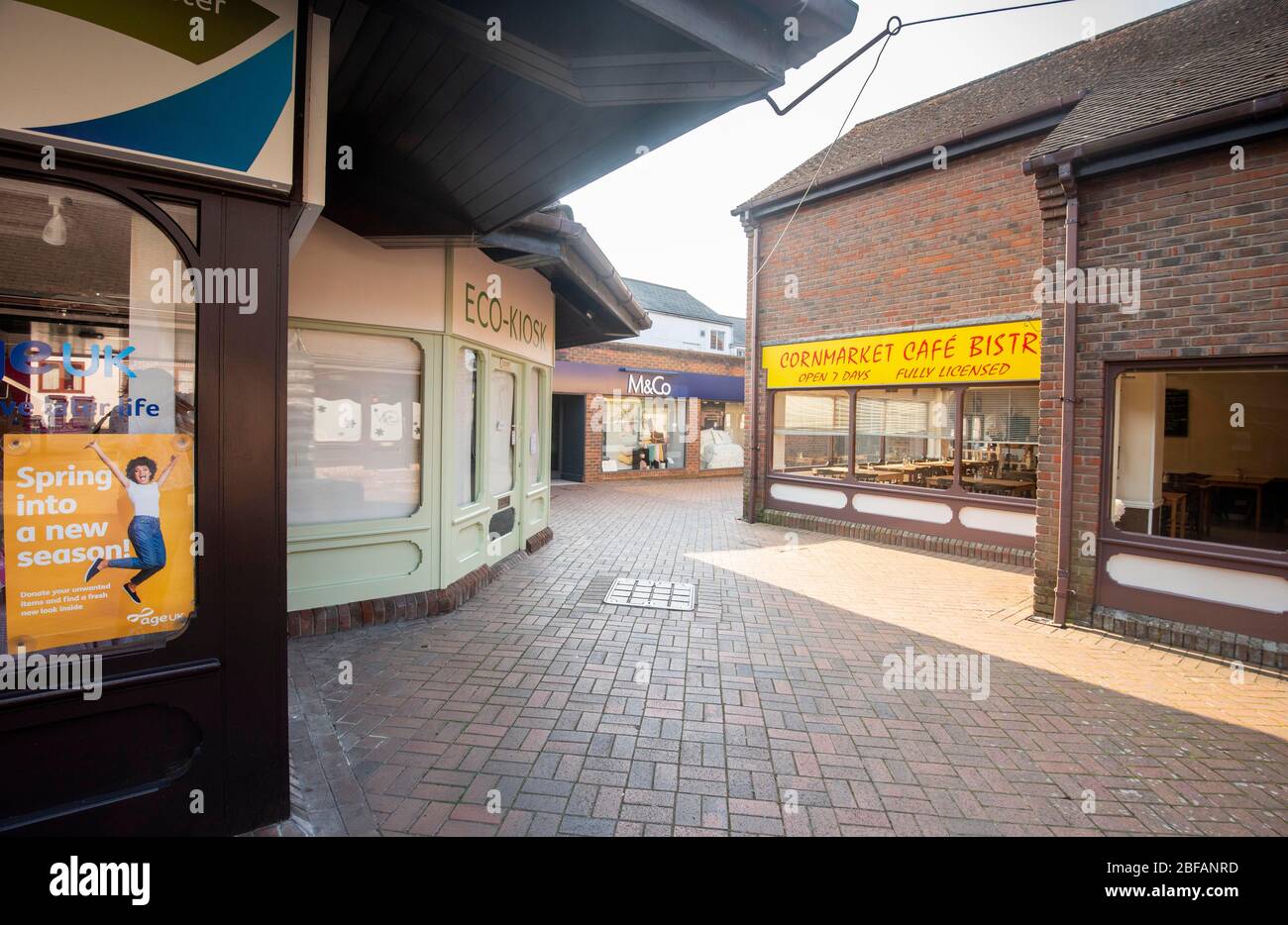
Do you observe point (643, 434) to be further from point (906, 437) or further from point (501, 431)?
point (501, 431)

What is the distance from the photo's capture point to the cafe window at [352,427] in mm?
4965

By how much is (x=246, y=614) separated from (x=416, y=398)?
126 inches

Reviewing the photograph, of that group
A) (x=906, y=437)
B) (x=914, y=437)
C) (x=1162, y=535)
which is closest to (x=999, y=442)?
(x=914, y=437)

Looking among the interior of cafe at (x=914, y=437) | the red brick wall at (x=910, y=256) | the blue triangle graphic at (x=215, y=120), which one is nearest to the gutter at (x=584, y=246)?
the blue triangle graphic at (x=215, y=120)

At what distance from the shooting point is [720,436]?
2025 centimetres

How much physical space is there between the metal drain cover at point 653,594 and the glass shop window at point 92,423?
4.03 metres

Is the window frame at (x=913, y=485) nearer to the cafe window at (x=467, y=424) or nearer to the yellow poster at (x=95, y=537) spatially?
the cafe window at (x=467, y=424)

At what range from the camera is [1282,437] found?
244 inches

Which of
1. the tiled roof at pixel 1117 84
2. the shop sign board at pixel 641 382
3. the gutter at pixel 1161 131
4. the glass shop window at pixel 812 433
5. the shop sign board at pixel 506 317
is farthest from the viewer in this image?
the shop sign board at pixel 641 382

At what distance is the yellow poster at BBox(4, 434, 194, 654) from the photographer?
86.5 inches

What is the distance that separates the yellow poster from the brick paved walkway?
1.18 m

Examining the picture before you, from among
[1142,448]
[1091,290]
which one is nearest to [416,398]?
[1091,290]

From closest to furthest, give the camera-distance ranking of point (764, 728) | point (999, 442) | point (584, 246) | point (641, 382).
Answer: point (764, 728) → point (584, 246) → point (999, 442) → point (641, 382)

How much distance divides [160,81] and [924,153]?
8993 millimetres
